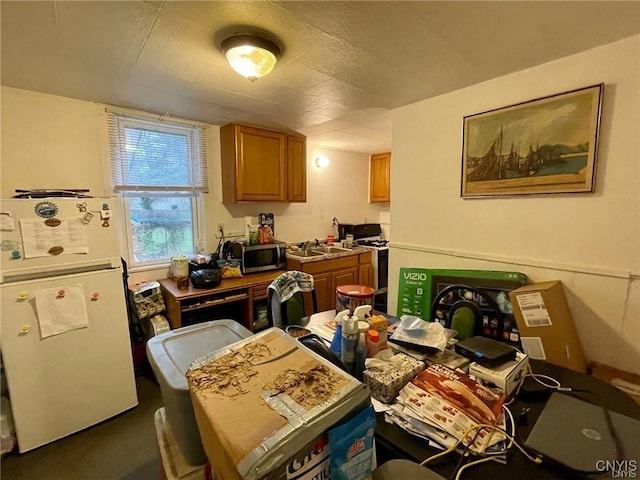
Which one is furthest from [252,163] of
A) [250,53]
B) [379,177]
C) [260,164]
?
[379,177]

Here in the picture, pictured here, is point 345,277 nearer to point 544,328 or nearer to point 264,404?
point 544,328

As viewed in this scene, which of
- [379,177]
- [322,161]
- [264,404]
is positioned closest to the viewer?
[264,404]

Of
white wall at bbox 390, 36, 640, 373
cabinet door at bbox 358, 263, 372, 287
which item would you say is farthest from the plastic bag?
white wall at bbox 390, 36, 640, 373

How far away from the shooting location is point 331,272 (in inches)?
135

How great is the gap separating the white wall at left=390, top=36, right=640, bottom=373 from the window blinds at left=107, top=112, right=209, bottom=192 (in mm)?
2101

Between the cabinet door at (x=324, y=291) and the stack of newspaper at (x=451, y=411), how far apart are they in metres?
2.32

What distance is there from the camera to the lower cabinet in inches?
128

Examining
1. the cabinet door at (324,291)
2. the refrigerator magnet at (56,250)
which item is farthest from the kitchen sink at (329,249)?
the refrigerator magnet at (56,250)

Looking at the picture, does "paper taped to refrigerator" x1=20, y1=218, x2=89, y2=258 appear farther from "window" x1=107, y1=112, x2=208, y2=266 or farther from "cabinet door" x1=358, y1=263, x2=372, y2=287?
"cabinet door" x1=358, y1=263, x2=372, y2=287

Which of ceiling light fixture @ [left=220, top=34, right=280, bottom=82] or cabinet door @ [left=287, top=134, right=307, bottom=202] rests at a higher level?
ceiling light fixture @ [left=220, top=34, right=280, bottom=82]

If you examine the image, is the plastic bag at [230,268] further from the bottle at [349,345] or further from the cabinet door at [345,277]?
the bottle at [349,345]

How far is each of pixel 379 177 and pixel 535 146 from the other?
2977mm

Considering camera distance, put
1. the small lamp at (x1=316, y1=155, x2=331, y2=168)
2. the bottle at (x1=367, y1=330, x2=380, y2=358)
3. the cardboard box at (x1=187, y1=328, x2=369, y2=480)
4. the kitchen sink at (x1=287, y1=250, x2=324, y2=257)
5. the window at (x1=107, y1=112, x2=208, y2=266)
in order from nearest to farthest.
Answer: the cardboard box at (x1=187, y1=328, x2=369, y2=480)
the bottle at (x1=367, y1=330, x2=380, y2=358)
the window at (x1=107, y1=112, x2=208, y2=266)
the kitchen sink at (x1=287, y1=250, x2=324, y2=257)
the small lamp at (x1=316, y1=155, x2=331, y2=168)

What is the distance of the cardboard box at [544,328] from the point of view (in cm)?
139
